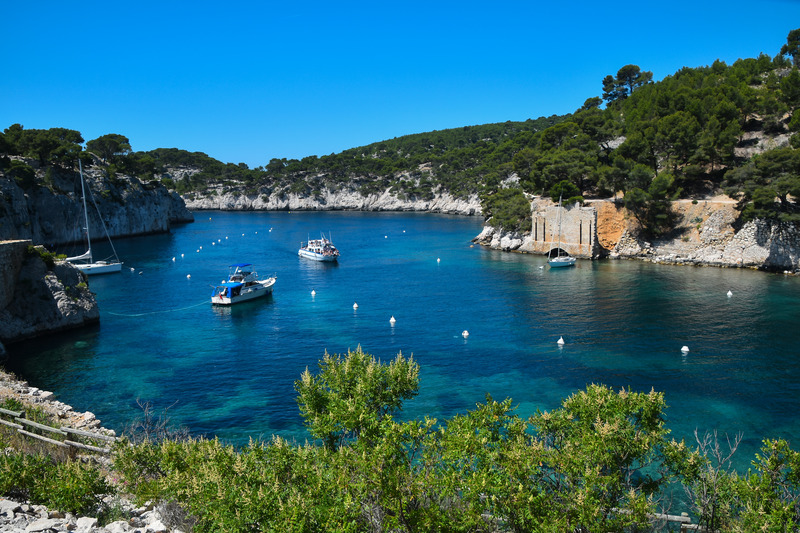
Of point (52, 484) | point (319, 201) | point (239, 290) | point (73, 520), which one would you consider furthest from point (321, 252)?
point (319, 201)

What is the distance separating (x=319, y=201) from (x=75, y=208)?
103m

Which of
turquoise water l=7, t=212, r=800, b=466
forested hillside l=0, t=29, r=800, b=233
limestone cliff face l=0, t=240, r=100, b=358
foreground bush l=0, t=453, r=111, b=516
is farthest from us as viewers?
forested hillside l=0, t=29, r=800, b=233

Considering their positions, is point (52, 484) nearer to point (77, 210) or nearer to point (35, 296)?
point (35, 296)

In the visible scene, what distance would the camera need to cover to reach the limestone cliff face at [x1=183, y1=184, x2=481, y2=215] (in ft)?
532

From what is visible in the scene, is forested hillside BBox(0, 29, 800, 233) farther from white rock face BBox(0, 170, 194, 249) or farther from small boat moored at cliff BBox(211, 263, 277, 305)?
small boat moored at cliff BBox(211, 263, 277, 305)

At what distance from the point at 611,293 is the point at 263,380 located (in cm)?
Answer: 3191

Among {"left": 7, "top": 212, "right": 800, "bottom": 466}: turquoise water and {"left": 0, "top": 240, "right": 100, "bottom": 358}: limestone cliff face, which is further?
{"left": 0, "top": 240, "right": 100, "bottom": 358}: limestone cliff face

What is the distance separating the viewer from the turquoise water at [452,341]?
82.3 feet

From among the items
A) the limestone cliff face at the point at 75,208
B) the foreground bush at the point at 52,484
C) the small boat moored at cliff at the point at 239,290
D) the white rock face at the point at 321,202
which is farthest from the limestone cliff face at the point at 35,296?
the white rock face at the point at 321,202

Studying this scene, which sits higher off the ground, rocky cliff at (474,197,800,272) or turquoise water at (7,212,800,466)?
rocky cliff at (474,197,800,272)

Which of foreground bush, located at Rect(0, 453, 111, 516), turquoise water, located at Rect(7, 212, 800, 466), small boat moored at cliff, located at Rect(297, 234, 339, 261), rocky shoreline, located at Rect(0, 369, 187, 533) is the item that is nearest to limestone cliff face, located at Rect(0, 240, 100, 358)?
turquoise water, located at Rect(7, 212, 800, 466)

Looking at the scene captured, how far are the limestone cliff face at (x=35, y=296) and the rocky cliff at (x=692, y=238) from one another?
52.5 metres

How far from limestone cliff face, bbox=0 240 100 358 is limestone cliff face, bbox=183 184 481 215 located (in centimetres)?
12269

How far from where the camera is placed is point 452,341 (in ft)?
114
